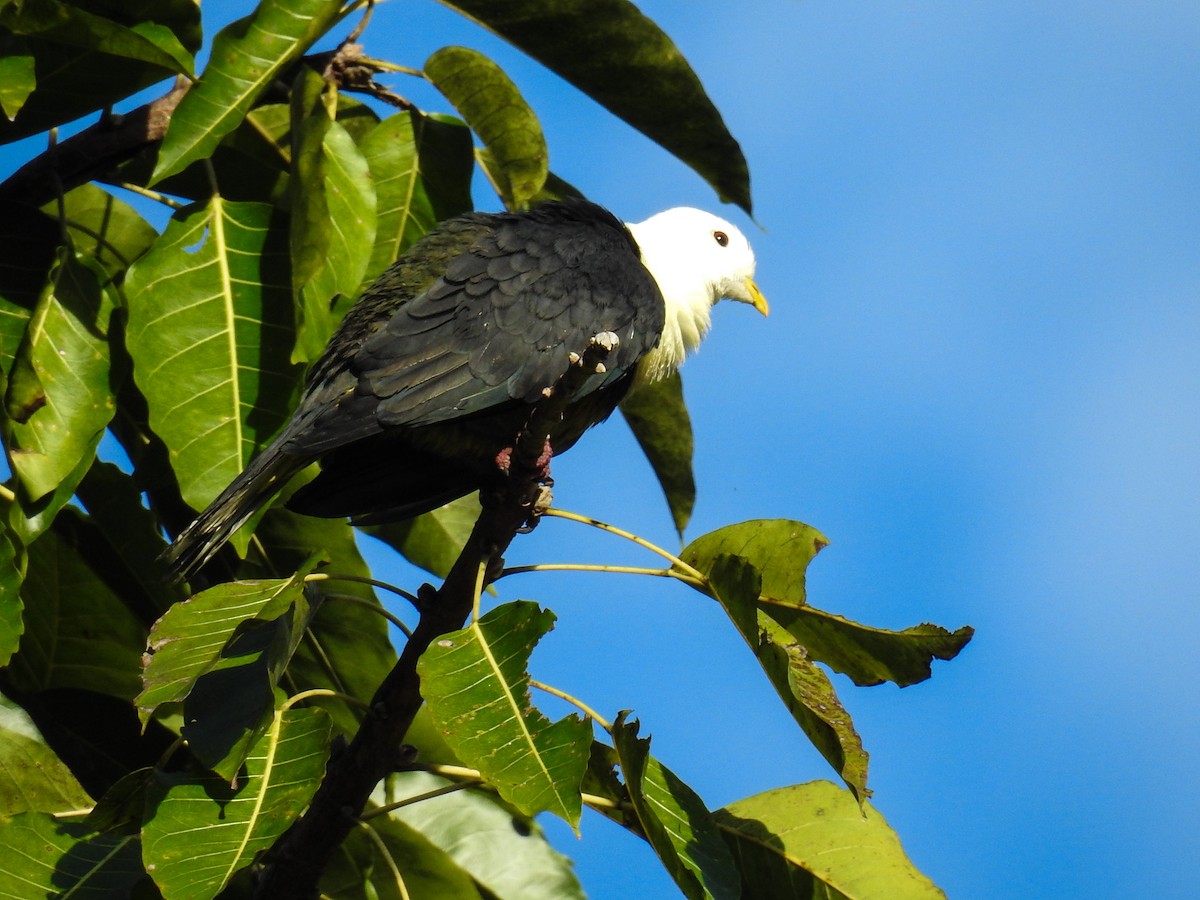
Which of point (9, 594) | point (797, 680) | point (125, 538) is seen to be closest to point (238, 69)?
point (125, 538)

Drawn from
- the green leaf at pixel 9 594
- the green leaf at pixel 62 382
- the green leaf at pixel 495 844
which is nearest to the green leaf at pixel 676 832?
the green leaf at pixel 495 844

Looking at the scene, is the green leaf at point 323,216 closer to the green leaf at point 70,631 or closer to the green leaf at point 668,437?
the green leaf at point 70,631

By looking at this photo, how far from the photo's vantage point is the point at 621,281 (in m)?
3.82

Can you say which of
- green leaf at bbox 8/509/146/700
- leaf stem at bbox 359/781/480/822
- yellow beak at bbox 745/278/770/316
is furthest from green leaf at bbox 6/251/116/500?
yellow beak at bbox 745/278/770/316

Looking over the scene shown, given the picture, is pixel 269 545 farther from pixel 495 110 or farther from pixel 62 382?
pixel 495 110

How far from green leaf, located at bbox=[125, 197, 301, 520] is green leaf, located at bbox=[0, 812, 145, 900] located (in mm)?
831

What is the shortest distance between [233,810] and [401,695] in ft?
1.21

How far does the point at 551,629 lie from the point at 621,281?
1611 millimetres

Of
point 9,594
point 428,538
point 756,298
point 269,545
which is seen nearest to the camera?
point 9,594

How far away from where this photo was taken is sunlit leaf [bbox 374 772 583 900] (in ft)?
11.2

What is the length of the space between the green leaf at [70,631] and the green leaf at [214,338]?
1.96 ft

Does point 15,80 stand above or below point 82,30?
below

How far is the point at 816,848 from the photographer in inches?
117

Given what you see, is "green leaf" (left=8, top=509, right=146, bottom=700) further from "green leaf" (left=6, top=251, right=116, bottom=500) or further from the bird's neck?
the bird's neck
